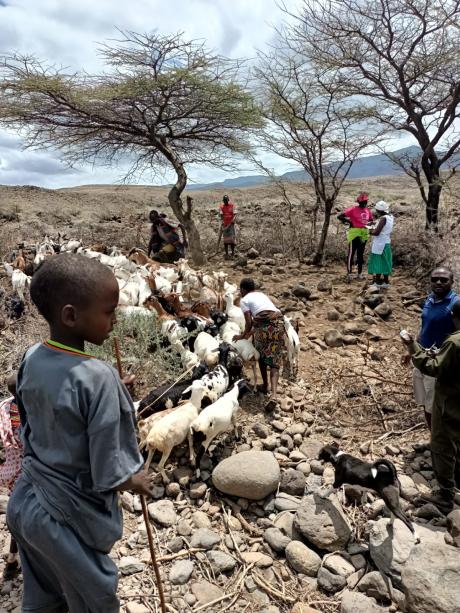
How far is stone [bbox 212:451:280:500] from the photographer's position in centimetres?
323

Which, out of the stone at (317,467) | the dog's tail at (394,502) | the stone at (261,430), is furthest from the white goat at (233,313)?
the dog's tail at (394,502)

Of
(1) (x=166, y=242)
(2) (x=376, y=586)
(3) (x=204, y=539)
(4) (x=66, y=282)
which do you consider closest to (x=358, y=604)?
(2) (x=376, y=586)

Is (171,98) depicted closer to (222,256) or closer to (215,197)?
(222,256)

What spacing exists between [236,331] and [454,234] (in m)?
4.95

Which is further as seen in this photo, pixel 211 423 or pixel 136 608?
pixel 211 423

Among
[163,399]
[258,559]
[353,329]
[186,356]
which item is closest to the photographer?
[258,559]

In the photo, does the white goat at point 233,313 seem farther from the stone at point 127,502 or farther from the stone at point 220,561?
the stone at point 220,561

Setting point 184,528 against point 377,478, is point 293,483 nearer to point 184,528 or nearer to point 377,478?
point 377,478

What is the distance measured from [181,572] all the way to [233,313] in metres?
3.85

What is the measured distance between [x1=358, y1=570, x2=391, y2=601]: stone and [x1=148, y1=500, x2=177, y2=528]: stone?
4.18 ft

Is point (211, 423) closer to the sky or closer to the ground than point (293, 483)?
closer to the sky

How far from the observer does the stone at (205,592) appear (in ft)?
8.27

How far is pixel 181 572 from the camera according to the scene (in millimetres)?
2666

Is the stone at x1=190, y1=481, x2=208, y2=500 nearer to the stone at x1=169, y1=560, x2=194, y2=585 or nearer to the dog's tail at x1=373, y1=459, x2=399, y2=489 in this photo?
the stone at x1=169, y1=560, x2=194, y2=585
